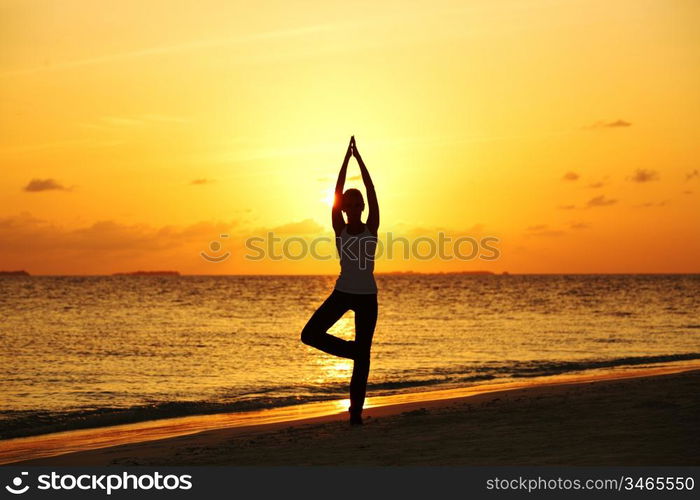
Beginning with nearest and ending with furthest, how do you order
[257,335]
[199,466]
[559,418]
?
[199,466] → [559,418] → [257,335]

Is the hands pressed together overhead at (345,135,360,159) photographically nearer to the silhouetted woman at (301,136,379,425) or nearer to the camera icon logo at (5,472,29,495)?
the silhouetted woman at (301,136,379,425)

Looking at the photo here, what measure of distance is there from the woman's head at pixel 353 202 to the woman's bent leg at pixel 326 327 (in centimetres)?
93

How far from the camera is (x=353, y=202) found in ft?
30.5

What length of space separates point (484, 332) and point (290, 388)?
21.1m

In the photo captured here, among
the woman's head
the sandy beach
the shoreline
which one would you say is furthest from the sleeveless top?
the shoreline

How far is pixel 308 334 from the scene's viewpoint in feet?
30.6

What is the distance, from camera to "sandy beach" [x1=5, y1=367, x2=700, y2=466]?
8.36 meters

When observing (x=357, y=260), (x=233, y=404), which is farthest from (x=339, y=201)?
(x=233, y=404)

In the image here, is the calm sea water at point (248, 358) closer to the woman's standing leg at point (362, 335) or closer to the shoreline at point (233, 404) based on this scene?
the shoreline at point (233, 404)

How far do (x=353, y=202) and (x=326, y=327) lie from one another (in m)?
1.44

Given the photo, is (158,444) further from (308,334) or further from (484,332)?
(484,332)

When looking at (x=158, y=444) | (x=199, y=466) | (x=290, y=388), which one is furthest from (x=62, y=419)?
(x=199, y=466)

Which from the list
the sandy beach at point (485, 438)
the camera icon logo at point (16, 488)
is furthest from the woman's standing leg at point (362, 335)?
the camera icon logo at point (16, 488)

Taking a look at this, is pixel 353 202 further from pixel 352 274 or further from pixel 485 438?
pixel 485 438
